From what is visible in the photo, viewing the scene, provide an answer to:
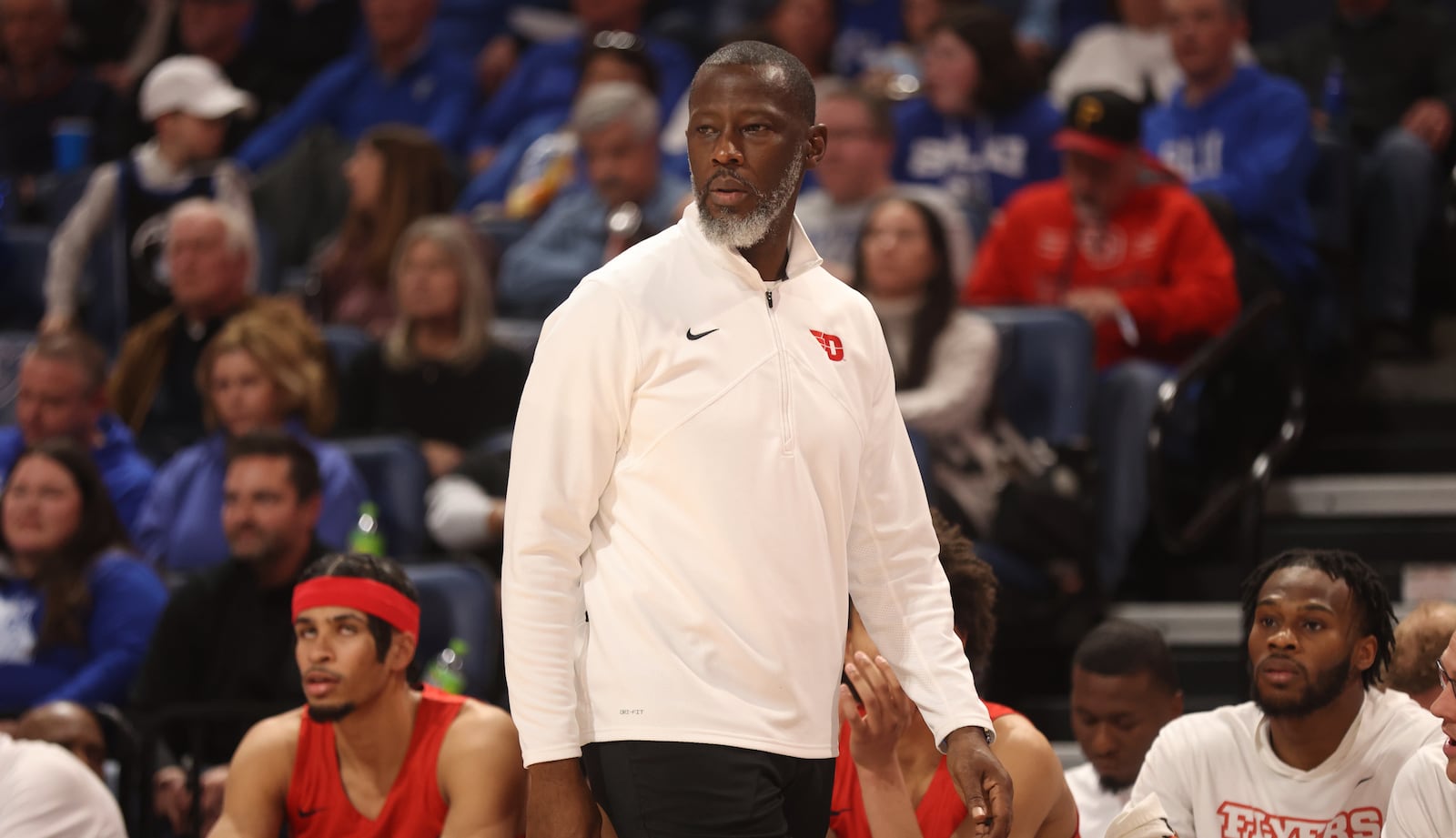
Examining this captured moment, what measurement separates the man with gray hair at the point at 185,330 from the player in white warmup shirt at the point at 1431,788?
14.5ft

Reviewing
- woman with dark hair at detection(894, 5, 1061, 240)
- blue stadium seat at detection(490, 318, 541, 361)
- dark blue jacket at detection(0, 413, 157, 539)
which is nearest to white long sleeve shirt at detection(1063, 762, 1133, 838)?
blue stadium seat at detection(490, 318, 541, 361)

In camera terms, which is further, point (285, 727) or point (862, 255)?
point (862, 255)

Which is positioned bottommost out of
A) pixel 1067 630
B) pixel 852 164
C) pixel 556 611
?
pixel 1067 630

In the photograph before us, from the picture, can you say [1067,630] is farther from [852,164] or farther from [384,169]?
[384,169]

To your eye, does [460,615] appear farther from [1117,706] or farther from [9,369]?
[9,369]

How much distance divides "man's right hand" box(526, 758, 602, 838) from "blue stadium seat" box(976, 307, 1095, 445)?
3408 mm

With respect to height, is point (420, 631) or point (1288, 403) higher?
point (1288, 403)

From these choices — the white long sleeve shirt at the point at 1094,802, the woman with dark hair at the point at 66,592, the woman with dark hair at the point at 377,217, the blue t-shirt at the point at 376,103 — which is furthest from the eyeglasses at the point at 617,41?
the white long sleeve shirt at the point at 1094,802

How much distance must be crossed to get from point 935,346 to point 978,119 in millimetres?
1589

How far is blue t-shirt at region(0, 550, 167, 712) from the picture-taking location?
5445 mm

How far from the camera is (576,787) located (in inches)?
106

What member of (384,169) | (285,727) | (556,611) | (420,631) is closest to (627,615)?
(556,611)

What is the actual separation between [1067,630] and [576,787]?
125 inches

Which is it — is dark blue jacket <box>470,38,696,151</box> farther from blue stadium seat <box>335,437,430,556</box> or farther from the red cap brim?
blue stadium seat <box>335,437,430,556</box>
